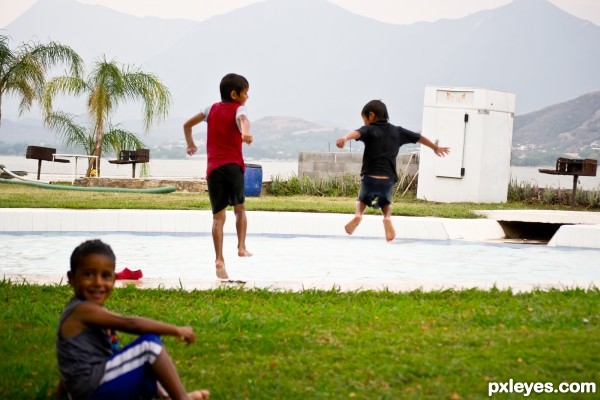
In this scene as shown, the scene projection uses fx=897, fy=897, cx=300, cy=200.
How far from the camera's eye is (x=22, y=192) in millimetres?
16828

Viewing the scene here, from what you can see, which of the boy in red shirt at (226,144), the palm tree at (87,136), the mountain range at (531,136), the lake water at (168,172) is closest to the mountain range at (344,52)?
the mountain range at (531,136)

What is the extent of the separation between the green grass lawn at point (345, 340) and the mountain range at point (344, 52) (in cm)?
11531

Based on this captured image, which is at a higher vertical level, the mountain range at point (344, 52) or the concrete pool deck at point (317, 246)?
the mountain range at point (344, 52)

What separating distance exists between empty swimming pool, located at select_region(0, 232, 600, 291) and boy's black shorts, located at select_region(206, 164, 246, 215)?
63.5 inches

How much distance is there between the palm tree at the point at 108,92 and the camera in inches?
947

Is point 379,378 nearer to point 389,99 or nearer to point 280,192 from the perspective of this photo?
point 280,192

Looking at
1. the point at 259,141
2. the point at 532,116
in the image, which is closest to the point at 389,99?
Result: the point at 259,141

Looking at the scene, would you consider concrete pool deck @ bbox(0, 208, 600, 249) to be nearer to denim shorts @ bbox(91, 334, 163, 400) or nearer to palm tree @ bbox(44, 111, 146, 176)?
denim shorts @ bbox(91, 334, 163, 400)

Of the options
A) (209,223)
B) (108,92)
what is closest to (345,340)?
(209,223)

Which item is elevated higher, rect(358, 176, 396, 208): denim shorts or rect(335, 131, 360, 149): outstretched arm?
rect(335, 131, 360, 149): outstretched arm

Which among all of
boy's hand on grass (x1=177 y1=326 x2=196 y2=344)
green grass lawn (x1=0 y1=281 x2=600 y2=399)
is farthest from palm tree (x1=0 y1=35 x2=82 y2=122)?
boy's hand on grass (x1=177 y1=326 x2=196 y2=344)

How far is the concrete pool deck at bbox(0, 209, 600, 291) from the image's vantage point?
10.8 meters

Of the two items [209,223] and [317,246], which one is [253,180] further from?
[317,246]

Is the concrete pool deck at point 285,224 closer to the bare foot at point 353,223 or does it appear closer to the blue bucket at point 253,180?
the bare foot at point 353,223
